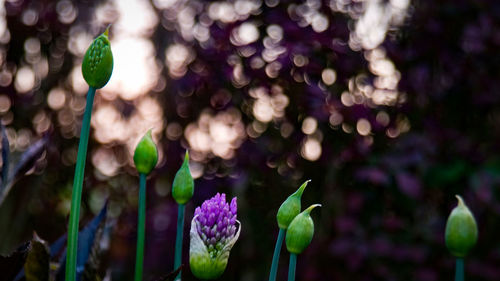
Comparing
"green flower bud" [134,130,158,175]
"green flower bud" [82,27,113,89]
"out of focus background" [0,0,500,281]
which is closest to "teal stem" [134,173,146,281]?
"green flower bud" [134,130,158,175]

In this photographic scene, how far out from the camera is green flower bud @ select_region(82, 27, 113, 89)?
0.41 m

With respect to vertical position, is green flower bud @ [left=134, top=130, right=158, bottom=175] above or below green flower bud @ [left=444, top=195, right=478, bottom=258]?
above

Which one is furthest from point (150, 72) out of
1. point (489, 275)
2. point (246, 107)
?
point (489, 275)

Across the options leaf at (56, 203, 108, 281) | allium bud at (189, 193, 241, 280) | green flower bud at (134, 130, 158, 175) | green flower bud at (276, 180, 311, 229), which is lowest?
leaf at (56, 203, 108, 281)

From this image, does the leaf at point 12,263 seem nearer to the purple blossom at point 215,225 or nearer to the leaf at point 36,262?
the leaf at point 36,262

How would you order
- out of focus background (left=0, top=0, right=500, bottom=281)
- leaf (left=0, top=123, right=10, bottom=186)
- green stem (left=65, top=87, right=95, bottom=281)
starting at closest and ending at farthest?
green stem (left=65, top=87, right=95, bottom=281) < leaf (left=0, top=123, right=10, bottom=186) < out of focus background (left=0, top=0, right=500, bottom=281)

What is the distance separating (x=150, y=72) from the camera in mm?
2680

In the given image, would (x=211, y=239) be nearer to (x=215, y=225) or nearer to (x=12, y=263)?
(x=215, y=225)

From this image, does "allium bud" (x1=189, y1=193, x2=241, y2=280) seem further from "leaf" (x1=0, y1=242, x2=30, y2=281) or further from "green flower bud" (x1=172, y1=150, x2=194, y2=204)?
"leaf" (x1=0, y1=242, x2=30, y2=281)

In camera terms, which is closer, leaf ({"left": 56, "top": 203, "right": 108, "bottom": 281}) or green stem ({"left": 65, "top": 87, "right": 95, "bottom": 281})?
green stem ({"left": 65, "top": 87, "right": 95, "bottom": 281})

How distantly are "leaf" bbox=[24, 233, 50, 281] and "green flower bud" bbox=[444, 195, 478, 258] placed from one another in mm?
370

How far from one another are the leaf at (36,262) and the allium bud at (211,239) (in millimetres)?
137

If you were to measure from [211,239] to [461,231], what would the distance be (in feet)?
0.74

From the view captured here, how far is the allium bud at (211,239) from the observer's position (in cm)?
43
